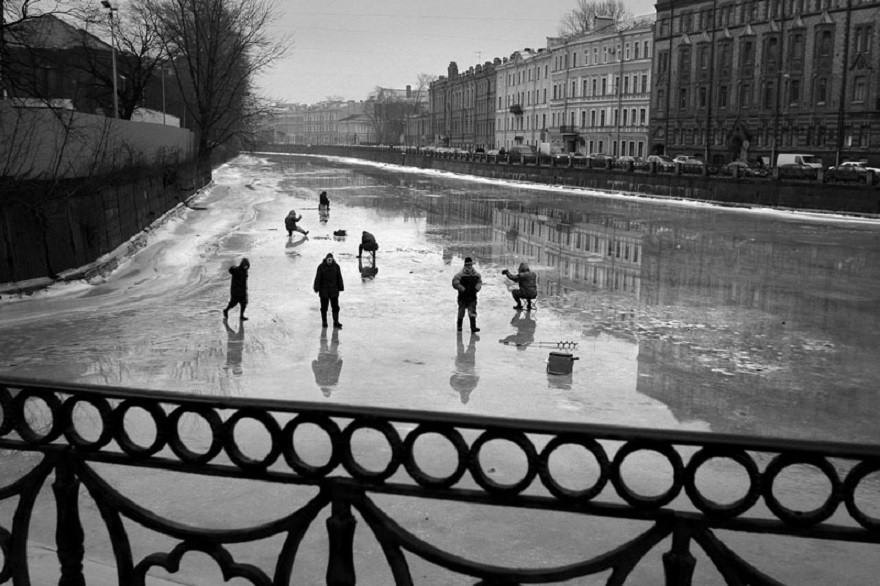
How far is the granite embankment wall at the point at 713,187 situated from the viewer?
41.1 meters

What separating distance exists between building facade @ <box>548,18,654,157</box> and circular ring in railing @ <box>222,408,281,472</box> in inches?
3195

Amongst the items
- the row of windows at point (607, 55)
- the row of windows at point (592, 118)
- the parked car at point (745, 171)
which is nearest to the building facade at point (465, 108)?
the row of windows at point (592, 118)

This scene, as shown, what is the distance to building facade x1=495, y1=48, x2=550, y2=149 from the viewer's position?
337ft

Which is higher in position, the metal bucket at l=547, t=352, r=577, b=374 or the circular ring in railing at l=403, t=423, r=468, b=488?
the circular ring in railing at l=403, t=423, r=468, b=488

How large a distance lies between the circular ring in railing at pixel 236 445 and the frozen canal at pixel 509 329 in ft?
24.2

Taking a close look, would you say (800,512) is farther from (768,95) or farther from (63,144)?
(768,95)

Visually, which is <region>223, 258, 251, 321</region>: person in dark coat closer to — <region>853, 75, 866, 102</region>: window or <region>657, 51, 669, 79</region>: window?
<region>853, 75, 866, 102</region>: window

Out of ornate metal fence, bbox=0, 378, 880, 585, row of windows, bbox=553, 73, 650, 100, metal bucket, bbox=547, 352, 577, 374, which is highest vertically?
row of windows, bbox=553, 73, 650, 100

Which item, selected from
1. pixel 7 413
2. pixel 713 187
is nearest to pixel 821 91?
pixel 713 187

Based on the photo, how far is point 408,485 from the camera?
2.96 m

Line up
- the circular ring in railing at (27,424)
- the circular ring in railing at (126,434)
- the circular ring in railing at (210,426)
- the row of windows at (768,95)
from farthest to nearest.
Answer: the row of windows at (768,95) → the circular ring in railing at (27,424) → the circular ring in railing at (126,434) → the circular ring in railing at (210,426)

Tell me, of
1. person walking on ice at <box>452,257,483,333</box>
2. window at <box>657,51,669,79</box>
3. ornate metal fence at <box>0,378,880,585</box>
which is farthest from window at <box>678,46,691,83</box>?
ornate metal fence at <box>0,378,880,585</box>

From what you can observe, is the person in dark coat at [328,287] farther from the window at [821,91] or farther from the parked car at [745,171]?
the window at [821,91]

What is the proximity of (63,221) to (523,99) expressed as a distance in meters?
93.3
